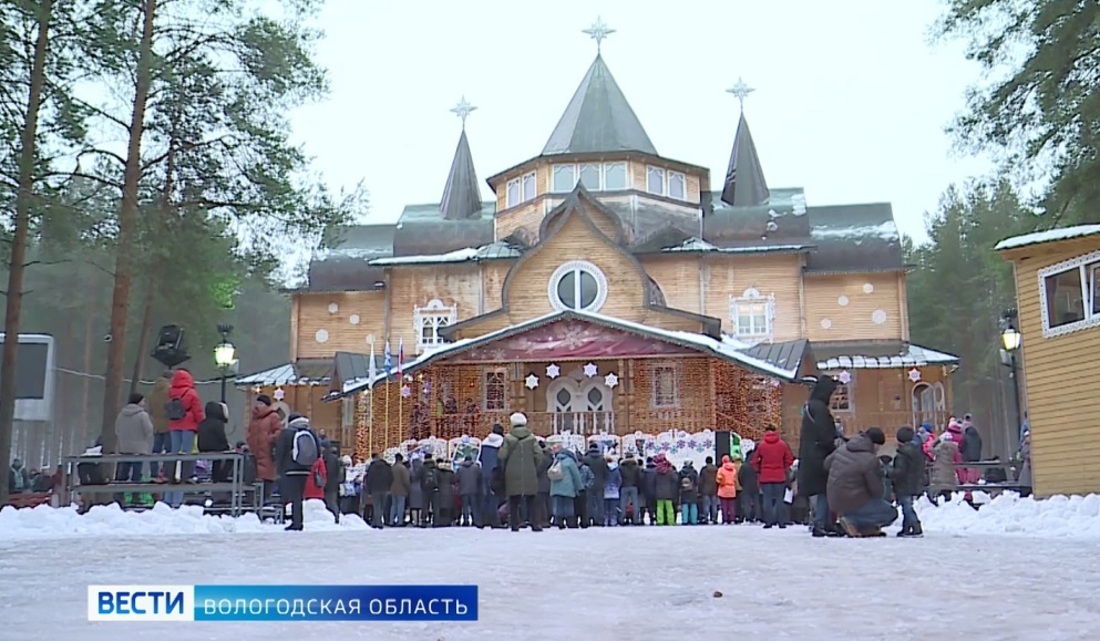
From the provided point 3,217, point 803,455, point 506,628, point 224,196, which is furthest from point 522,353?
point 506,628

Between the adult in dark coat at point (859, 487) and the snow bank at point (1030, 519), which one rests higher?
the adult in dark coat at point (859, 487)

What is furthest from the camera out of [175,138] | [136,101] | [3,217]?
[175,138]

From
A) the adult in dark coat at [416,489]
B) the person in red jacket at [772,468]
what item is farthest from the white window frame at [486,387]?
the person in red jacket at [772,468]

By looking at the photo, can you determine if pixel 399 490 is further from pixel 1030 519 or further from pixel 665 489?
pixel 1030 519

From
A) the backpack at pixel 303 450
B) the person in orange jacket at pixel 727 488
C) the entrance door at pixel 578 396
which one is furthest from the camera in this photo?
the entrance door at pixel 578 396

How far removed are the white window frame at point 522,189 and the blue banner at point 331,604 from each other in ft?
107

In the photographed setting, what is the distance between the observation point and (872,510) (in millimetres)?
12867

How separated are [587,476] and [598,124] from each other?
74.6ft

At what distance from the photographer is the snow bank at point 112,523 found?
42.7 feet

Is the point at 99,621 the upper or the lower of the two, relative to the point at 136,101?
lower

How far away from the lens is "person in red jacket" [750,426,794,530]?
1698cm

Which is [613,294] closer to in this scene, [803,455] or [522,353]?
[522,353]

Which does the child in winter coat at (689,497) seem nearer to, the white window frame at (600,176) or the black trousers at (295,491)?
the black trousers at (295,491)

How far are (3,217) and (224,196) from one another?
15.1 feet
